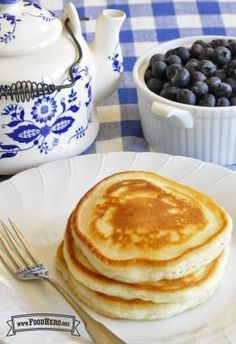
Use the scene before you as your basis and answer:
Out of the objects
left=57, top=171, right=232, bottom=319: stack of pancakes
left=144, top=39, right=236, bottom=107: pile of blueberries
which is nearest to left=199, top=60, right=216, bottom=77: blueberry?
left=144, top=39, right=236, bottom=107: pile of blueberries

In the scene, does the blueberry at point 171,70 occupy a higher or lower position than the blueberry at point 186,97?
higher

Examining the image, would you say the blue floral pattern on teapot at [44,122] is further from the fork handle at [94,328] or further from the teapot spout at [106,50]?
the fork handle at [94,328]

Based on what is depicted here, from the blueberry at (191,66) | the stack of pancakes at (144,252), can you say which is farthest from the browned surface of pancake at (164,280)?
the blueberry at (191,66)

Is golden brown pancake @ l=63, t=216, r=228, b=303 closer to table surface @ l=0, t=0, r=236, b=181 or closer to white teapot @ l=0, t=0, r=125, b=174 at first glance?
white teapot @ l=0, t=0, r=125, b=174

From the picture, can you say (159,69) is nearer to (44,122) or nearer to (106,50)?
(106,50)

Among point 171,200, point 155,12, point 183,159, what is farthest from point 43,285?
point 155,12

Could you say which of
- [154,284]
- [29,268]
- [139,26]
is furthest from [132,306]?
[139,26]
